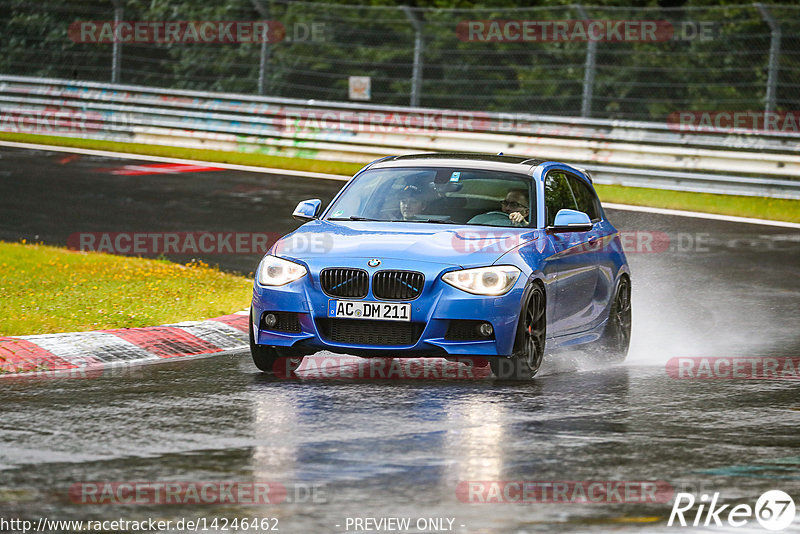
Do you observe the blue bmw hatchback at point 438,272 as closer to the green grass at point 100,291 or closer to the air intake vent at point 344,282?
the air intake vent at point 344,282

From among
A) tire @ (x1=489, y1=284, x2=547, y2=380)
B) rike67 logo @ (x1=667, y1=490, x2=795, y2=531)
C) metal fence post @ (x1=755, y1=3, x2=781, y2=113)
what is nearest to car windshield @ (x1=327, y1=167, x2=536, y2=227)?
tire @ (x1=489, y1=284, x2=547, y2=380)

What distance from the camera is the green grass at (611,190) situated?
2205 centimetres

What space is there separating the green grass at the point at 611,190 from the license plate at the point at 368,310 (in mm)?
13050

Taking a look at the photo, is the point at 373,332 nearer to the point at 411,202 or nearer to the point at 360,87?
the point at 411,202

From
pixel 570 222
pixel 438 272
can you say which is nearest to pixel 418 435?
pixel 438 272

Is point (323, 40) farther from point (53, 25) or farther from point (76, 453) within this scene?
point (76, 453)

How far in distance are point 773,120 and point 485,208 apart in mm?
13430

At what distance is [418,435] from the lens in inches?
307

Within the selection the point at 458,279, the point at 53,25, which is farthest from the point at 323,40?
the point at 458,279

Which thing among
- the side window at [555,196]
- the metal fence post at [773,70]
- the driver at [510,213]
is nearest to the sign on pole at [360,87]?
the metal fence post at [773,70]

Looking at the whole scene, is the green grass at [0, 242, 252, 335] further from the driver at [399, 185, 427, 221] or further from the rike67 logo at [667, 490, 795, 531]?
the rike67 logo at [667, 490, 795, 531]

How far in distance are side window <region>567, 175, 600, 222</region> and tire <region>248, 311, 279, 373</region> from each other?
3103 millimetres

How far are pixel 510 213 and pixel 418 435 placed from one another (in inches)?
126

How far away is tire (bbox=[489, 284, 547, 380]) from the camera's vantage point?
9.52 metres
